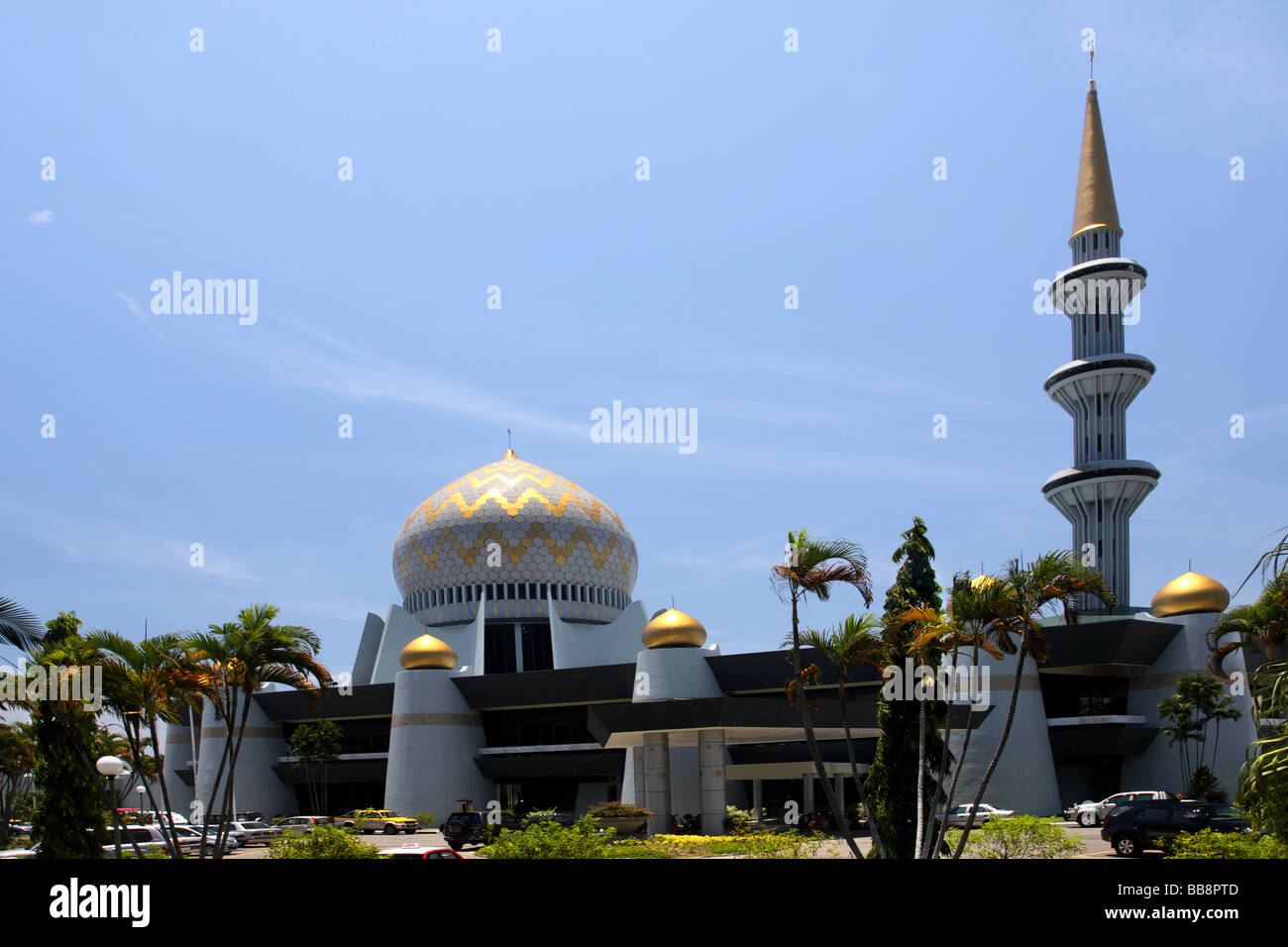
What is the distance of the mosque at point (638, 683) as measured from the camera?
44.3m

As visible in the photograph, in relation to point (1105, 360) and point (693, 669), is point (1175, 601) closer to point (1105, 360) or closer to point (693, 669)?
point (1105, 360)

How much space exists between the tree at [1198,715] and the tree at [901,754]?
84.8 feet

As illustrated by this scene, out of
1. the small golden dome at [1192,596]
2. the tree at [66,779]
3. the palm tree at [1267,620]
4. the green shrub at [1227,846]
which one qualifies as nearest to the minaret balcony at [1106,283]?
the small golden dome at [1192,596]

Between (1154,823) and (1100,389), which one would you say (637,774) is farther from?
(1100,389)

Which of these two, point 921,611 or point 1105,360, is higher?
point 1105,360

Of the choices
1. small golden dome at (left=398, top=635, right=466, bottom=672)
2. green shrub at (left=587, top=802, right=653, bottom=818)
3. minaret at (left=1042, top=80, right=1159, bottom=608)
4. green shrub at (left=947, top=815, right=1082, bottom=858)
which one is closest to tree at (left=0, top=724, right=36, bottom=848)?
green shrub at (left=587, top=802, right=653, bottom=818)

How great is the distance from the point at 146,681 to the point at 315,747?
3546cm

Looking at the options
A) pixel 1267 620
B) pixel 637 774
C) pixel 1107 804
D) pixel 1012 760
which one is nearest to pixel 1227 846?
pixel 1267 620

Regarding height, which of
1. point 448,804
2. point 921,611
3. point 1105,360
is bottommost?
point 448,804
